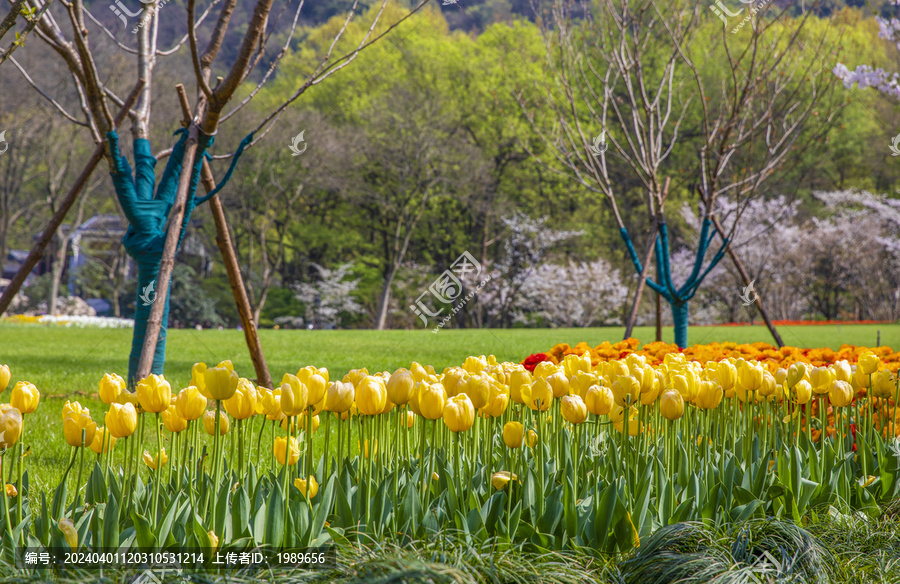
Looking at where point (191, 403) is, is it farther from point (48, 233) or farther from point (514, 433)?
point (48, 233)

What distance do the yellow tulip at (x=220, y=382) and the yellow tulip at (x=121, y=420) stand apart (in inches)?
7.3

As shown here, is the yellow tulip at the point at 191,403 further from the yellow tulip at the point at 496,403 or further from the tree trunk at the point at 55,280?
the tree trunk at the point at 55,280

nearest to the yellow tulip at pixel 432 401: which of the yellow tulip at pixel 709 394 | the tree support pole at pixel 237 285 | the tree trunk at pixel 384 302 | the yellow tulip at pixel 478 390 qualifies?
the yellow tulip at pixel 478 390

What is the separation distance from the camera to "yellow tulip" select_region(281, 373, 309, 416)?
4.96ft

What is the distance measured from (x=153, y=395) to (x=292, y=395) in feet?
1.01

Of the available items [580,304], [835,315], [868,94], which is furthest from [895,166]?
[580,304]

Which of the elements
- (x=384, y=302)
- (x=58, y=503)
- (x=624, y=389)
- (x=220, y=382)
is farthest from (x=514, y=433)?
(x=384, y=302)

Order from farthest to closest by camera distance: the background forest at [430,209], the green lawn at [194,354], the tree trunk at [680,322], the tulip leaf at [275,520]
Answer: the background forest at [430,209]
the tree trunk at [680,322]
the green lawn at [194,354]
the tulip leaf at [275,520]

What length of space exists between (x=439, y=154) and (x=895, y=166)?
15.4 meters

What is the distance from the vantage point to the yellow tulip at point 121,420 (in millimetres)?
1483

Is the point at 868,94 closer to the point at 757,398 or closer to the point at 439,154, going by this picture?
the point at 439,154

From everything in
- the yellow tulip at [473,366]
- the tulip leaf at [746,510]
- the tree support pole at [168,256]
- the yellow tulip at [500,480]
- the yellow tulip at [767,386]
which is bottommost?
the tulip leaf at [746,510]

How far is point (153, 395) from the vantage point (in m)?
1.53

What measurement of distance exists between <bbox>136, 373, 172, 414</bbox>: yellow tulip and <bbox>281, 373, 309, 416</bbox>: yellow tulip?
25cm
